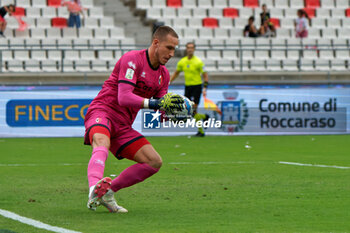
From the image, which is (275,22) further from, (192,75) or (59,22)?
(192,75)

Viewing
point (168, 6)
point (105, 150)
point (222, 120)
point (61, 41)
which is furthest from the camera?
point (168, 6)

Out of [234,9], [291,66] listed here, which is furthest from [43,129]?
[234,9]

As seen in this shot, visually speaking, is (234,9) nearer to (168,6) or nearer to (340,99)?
(168,6)

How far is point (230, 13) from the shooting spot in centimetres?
2736

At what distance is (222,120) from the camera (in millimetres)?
19875

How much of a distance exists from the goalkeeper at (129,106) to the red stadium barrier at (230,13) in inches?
796

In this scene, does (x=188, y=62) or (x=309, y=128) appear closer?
(x=188, y=62)

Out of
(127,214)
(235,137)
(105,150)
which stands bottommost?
(235,137)

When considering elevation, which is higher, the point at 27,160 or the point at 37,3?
the point at 37,3

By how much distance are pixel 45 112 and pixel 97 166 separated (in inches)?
486

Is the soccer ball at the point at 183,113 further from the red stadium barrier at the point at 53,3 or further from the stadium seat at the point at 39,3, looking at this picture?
the red stadium barrier at the point at 53,3

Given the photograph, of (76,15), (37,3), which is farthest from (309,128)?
(37,3)

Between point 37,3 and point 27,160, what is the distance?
13.0m

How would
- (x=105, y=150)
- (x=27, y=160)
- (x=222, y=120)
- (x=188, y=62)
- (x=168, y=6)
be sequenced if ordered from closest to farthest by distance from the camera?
(x=105, y=150)
(x=27, y=160)
(x=188, y=62)
(x=222, y=120)
(x=168, y=6)
